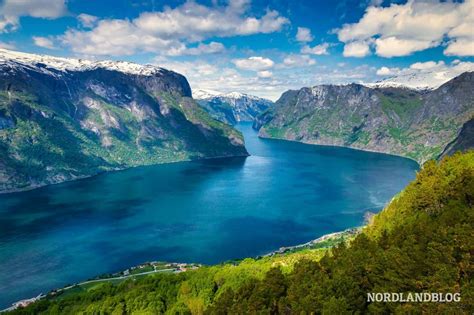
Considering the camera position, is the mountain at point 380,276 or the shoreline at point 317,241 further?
the shoreline at point 317,241

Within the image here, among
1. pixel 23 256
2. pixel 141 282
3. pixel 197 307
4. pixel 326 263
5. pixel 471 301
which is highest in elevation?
pixel 471 301

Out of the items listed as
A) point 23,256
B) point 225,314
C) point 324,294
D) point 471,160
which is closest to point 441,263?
point 324,294

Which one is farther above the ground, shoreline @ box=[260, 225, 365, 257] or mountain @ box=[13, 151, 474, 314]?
mountain @ box=[13, 151, 474, 314]

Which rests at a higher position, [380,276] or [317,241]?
[380,276]

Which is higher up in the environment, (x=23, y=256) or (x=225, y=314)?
(x=225, y=314)

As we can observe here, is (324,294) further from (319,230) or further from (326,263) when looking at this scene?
(319,230)

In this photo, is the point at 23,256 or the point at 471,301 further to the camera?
the point at 23,256

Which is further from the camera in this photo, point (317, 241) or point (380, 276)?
point (317, 241)

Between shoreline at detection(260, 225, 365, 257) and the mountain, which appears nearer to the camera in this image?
the mountain
